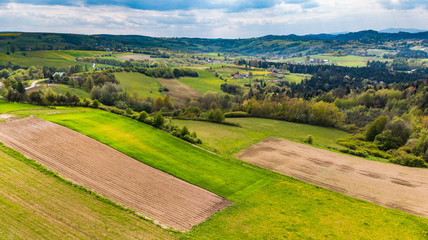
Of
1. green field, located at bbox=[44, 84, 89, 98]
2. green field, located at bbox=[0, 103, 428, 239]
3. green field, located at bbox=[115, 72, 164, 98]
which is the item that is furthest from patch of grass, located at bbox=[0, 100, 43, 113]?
green field, located at bbox=[115, 72, 164, 98]

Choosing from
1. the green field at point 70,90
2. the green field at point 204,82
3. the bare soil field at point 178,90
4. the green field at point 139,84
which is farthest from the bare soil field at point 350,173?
the green field at point 204,82

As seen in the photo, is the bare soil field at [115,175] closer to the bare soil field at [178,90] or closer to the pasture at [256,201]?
the pasture at [256,201]

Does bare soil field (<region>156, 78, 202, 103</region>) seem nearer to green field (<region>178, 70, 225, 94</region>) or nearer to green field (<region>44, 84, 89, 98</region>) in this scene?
green field (<region>178, 70, 225, 94</region>)

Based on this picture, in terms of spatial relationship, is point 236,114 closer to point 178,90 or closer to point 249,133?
point 249,133

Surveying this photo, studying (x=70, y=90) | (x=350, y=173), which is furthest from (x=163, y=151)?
(x=70, y=90)

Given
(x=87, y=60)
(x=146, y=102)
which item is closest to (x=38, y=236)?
(x=146, y=102)

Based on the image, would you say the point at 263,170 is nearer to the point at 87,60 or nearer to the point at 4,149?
the point at 4,149
